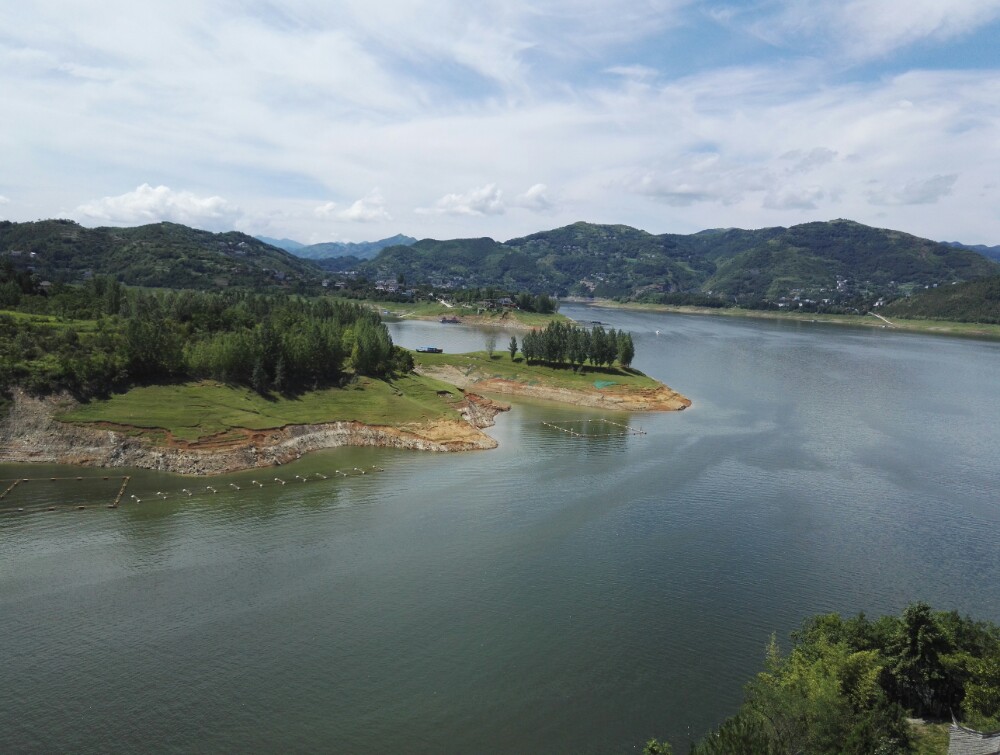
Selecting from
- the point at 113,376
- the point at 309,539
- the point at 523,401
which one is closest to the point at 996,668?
the point at 309,539

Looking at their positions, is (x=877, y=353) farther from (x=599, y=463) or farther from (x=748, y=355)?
(x=599, y=463)

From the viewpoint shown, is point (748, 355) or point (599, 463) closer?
point (599, 463)

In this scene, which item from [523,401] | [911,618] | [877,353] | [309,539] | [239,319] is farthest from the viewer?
[877,353]

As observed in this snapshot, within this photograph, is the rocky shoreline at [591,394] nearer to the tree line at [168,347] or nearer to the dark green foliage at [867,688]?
the tree line at [168,347]

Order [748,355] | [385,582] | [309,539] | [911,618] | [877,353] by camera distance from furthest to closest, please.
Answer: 1. [877,353]
2. [748,355]
3. [309,539]
4. [385,582]
5. [911,618]

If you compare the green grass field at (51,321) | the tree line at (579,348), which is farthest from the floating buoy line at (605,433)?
the green grass field at (51,321)

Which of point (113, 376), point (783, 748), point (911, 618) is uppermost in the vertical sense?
point (113, 376)

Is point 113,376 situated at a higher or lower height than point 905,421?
higher
